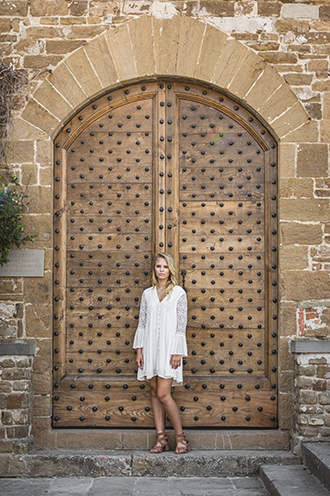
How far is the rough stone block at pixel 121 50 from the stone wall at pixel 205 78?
10 mm

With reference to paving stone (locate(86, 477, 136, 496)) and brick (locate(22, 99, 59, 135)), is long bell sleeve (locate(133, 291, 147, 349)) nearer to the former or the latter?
paving stone (locate(86, 477, 136, 496))

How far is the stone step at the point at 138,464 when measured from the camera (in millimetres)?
4816

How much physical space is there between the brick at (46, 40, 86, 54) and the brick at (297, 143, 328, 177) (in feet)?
8.39

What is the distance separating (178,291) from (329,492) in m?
2.14

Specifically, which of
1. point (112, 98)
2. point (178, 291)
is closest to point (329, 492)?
point (178, 291)

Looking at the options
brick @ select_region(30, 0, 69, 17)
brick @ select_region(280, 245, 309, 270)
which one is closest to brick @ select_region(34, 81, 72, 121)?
brick @ select_region(30, 0, 69, 17)

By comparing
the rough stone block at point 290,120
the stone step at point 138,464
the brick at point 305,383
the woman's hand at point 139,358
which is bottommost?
the stone step at point 138,464

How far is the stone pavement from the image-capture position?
4.38 meters

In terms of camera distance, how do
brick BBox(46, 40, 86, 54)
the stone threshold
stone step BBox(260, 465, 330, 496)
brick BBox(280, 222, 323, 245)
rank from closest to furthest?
stone step BBox(260, 465, 330, 496) < the stone threshold < brick BBox(280, 222, 323, 245) < brick BBox(46, 40, 86, 54)

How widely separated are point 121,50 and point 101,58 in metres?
0.22

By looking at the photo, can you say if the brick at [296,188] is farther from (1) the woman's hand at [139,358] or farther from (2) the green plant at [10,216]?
(2) the green plant at [10,216]

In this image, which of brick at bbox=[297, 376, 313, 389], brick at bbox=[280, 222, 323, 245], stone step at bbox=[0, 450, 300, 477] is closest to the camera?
stone step at bbox=[0, 450, 300, 477]

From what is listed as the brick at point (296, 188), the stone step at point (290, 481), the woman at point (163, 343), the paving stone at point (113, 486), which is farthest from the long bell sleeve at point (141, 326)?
the brick at point (296, 188)

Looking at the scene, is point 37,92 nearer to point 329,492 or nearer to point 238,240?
point 238,240
